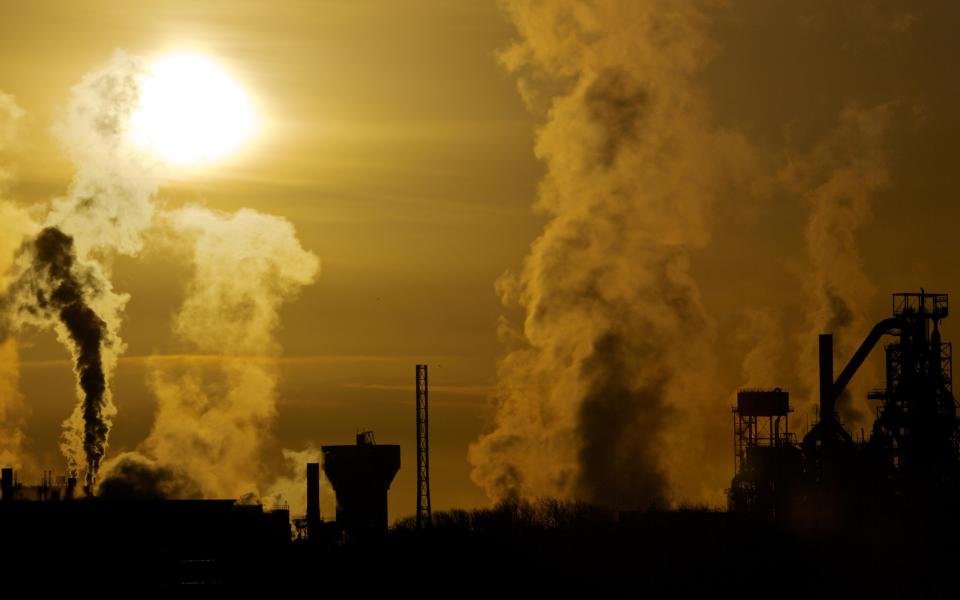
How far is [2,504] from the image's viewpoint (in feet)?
313

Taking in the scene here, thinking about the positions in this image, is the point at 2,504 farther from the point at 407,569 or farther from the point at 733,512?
the point at 733,512

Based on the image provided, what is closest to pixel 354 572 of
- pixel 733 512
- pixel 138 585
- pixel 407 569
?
pixel 407 569

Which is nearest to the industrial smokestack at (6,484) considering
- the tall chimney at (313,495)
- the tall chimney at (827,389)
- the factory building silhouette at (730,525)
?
the factory building silhouette at (730,525)

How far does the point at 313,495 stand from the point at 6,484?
18.9 metres

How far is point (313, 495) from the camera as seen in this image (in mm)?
114062

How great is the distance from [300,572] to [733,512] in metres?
22.1

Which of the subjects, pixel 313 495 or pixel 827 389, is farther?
pixel 313 495

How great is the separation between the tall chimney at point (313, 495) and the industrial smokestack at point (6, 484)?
17.7 meters

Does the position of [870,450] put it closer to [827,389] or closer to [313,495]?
[827,389]

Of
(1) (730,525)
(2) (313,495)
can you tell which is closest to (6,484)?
(2) (313,495)

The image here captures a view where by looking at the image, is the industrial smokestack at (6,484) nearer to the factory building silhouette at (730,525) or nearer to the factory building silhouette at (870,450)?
the factory building silhouette at (730,525)

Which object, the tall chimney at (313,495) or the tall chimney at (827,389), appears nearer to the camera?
the tall chimney at (827,389)

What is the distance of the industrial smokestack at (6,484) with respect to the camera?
101875 mm

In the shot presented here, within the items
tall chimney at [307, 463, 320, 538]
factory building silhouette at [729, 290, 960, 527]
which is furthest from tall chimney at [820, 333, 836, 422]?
tall chimney at [307, 463, 320, 538]
